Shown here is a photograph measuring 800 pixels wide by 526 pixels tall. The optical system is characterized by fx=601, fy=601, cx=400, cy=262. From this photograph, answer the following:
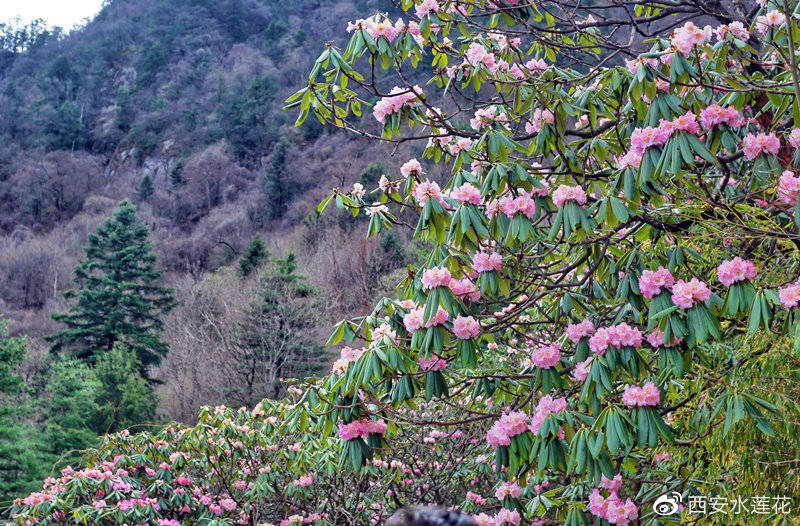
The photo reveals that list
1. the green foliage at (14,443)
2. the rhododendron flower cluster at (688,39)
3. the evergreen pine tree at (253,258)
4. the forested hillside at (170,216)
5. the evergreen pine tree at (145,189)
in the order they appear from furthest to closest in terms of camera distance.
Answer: the evergreen pine tree at (145,189), the evergreen pine tree at (253,258), the forested hillside at (170,216), the green foliage at (14,443), the rhododendron flower cluster at (688,39)

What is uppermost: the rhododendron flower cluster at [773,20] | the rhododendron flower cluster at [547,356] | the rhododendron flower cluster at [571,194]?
the rhododendron flower cluster at [773,20]

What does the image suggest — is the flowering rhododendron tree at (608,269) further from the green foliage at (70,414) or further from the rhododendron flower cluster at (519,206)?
the green foliage at (70,414)

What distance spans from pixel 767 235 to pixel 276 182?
77.3 feet

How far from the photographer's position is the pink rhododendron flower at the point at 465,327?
1786 mm

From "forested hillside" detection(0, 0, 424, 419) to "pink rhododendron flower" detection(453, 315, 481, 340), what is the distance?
901cm

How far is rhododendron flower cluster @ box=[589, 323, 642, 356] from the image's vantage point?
5.57ft

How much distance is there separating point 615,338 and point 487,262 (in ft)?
1.38

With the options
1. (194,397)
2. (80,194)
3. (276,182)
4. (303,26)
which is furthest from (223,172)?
(194,397)

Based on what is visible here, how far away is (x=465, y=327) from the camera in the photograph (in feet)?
5.86

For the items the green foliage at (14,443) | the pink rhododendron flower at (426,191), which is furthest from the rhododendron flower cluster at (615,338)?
the green foliage at (14,443)

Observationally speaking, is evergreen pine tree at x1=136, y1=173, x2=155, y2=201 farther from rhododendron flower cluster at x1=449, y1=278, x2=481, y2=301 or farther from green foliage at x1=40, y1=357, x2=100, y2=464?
rhododendron flower cluster at x1=449, y1=278, x2=481, y2=301

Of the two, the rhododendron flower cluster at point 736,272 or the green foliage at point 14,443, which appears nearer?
the rhododendron flower cluster at point 736,272

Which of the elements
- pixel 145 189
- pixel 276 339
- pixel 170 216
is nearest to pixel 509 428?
pixel 276 339

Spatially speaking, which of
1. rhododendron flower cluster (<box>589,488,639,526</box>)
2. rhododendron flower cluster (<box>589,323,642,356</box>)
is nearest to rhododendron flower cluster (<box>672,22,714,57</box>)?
rhododendron flower cluster (<box>589,323,642,356</box>)
